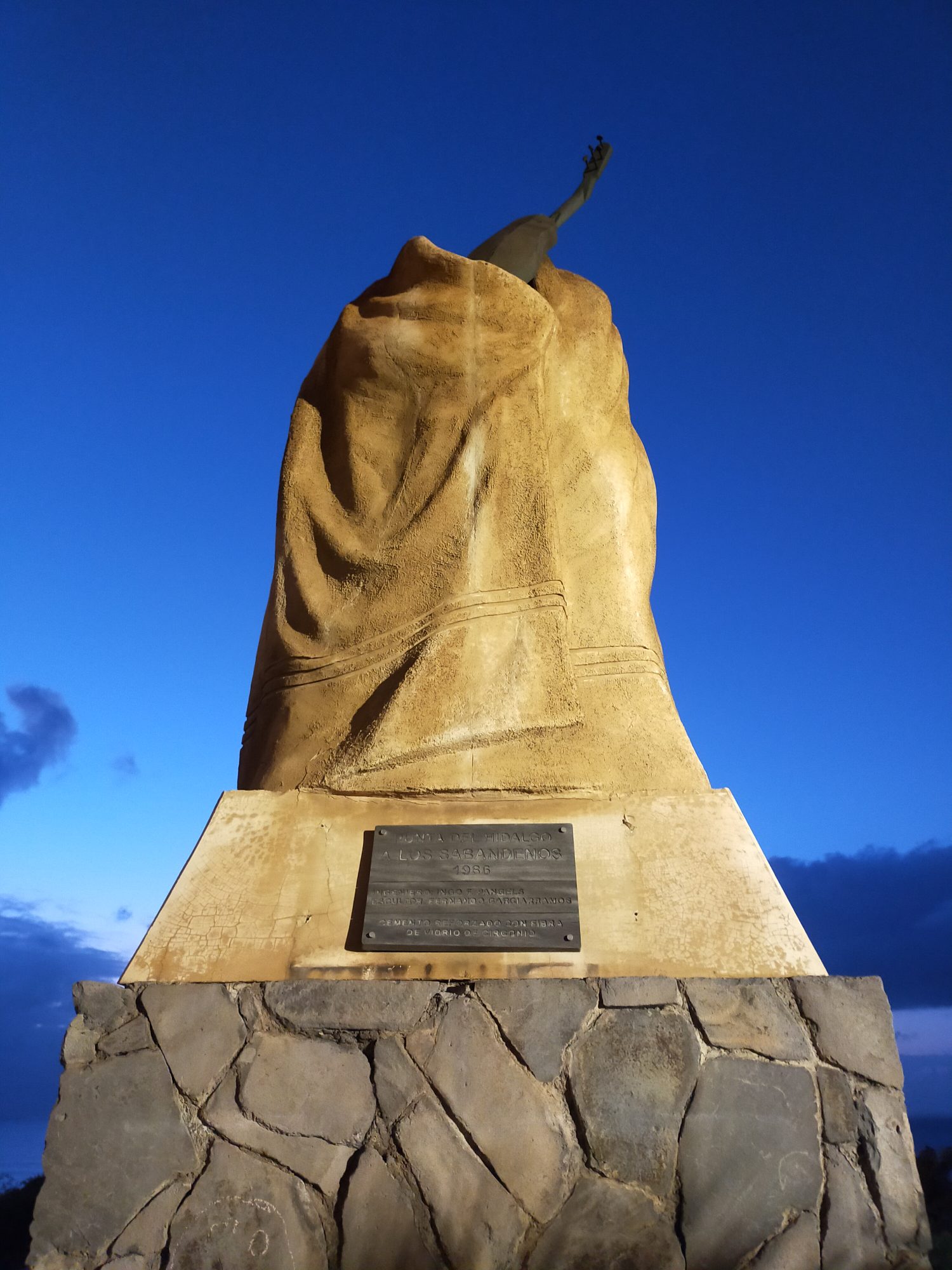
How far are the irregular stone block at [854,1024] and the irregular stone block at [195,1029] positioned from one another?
1.51m

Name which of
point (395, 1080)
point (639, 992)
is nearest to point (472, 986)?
point (395, 1080)

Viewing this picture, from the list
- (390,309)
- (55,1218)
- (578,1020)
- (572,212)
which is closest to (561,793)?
(578,1020)

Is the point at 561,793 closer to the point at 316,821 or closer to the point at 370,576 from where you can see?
the point at 316,821

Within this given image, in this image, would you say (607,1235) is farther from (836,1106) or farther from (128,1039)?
(128,1039)

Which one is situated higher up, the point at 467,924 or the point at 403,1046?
the point at 467,924

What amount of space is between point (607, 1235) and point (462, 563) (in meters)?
2.13

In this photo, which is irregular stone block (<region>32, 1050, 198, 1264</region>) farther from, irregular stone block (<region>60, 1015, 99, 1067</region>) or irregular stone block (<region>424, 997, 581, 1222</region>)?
irregular stone block (<region>424, 997, 581, 1222</region>)

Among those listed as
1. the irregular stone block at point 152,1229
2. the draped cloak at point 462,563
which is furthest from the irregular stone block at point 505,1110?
the draped cloak at point 462,563

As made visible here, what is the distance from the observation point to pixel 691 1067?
95.0 inches

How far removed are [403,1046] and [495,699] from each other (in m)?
1.18

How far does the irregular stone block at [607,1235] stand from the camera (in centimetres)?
223

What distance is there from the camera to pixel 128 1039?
252 cm

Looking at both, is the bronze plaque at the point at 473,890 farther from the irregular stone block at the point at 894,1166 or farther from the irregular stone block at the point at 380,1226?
the irregular stone block at the point at 894,1166

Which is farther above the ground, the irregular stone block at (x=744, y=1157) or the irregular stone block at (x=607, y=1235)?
the irregular stone block at (x=744, y=1157)
